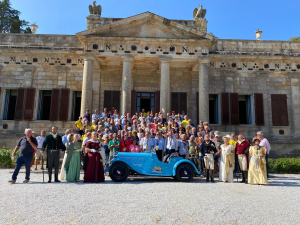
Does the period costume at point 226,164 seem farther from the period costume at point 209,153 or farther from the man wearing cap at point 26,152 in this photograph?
the man wearing cap at point 26,152

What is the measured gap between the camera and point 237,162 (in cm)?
902

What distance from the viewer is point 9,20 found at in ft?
102

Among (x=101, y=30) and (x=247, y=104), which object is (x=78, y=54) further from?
(x=247, y=104)

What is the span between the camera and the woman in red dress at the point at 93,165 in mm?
7258

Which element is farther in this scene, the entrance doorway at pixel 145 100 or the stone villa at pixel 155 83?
the entrance doorway at pixel 145 100

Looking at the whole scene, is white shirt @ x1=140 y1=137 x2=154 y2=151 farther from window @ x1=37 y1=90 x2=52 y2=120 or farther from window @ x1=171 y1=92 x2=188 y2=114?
window @ x1=37 y1=90 x2=52 y2=120

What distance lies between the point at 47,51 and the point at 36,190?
1214cm

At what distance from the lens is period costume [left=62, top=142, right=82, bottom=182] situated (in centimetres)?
739

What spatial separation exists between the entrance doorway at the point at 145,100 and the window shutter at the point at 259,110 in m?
6.79

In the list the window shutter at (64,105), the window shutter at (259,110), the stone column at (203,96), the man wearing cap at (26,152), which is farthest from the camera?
the window shutter at (259,110)

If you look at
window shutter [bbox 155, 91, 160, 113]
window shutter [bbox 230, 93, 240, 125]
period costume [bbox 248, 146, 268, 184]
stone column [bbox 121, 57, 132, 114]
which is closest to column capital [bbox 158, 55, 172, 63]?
stone column [bbox 121, 57, 132, 114]

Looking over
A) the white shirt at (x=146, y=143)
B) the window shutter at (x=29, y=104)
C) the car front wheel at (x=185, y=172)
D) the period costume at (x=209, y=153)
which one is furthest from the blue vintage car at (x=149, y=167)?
the window shutter at (x=29, y=104)

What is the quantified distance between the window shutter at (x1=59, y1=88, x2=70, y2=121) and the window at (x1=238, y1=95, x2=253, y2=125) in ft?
39.1

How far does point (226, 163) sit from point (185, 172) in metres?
1.56
